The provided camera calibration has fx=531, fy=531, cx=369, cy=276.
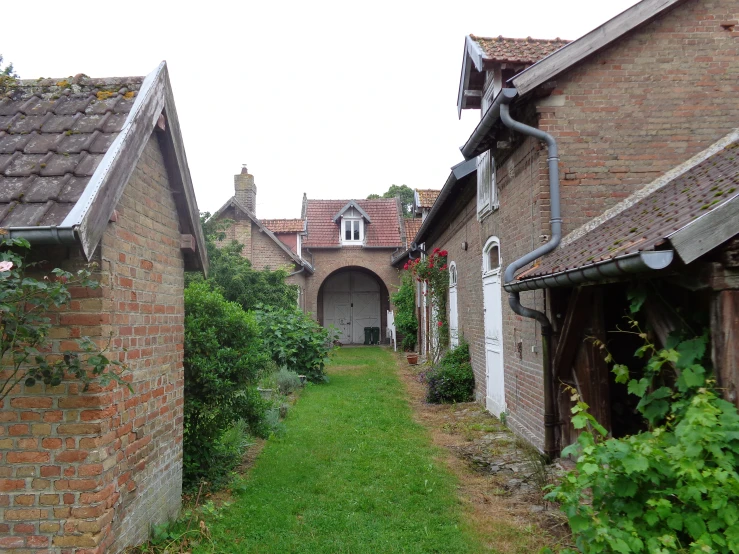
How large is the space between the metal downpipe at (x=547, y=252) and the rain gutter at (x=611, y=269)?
106 cm

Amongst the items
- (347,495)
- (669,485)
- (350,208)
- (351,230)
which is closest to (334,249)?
(351,230)

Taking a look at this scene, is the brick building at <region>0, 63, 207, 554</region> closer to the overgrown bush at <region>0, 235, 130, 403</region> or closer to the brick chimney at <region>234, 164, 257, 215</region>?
the overgrown bush at <region>0, 235, 130, 403</region>

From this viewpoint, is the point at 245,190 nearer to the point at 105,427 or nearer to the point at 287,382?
the point at 287,382

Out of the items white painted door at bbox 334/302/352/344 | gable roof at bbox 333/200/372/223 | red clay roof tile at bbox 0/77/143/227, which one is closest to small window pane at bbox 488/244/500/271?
red clay roof tile at bbox 0/77/143/227

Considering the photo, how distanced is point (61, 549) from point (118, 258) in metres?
1.86

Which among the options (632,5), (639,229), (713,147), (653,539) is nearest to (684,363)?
(653,539)

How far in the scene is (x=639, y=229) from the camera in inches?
163

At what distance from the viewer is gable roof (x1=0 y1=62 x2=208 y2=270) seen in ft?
9.98

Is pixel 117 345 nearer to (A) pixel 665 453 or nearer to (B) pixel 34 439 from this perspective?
(B) pixel 34 439

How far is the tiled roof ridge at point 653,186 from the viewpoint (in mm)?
6008

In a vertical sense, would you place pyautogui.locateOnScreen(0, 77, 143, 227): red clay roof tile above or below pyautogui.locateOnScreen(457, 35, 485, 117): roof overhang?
below

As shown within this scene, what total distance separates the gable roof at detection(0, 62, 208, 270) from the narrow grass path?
9.89ft

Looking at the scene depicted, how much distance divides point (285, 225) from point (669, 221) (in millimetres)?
23475

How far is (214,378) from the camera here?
5.88 m
